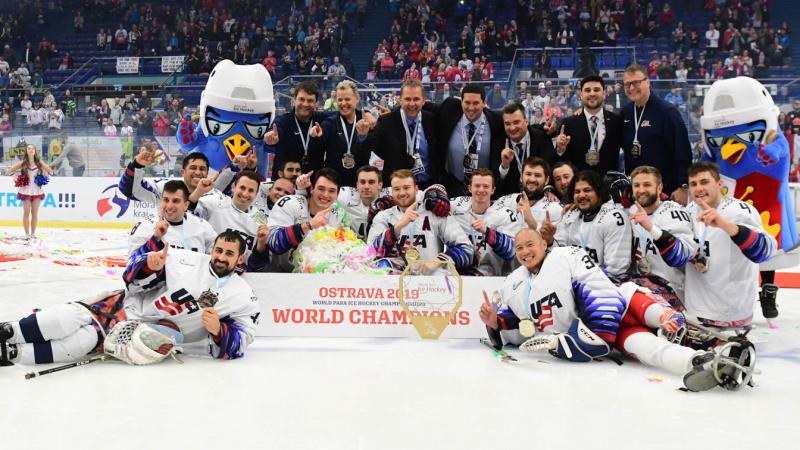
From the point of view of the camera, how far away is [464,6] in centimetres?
2092

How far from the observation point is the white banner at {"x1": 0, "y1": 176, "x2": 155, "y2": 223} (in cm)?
A: 1370

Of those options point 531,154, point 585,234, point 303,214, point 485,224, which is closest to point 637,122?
point 531,154

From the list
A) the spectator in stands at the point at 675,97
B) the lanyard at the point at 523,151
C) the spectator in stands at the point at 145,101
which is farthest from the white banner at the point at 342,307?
the spectator in stands at the point at 145,101

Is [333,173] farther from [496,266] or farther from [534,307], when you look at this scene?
[534,307]

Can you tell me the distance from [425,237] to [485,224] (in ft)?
1.44

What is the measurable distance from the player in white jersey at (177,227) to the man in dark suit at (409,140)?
168 centimetres

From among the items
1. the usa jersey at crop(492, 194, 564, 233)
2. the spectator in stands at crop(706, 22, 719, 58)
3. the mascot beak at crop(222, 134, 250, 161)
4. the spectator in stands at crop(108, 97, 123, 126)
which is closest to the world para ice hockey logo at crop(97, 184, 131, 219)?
the spectator in stands at crop(108, 97, 123, 126)

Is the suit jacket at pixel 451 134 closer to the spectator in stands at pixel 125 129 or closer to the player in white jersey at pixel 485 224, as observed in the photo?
the player in white jersey at pixel 485 224

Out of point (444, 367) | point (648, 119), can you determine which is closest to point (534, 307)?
point (444, 367)

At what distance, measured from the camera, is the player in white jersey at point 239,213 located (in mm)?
5539

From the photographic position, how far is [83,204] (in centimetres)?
1379

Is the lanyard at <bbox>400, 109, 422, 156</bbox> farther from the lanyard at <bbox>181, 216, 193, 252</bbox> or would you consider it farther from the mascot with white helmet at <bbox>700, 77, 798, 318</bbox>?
the mascot with white helmet at <bbox>700, 77, 798, 318</bbox>

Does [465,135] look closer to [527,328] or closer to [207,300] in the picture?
[527,328]

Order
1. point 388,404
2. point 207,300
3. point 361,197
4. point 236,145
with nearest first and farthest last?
point 388,404 → point 207,300 → point 361,197 → point 236,145
